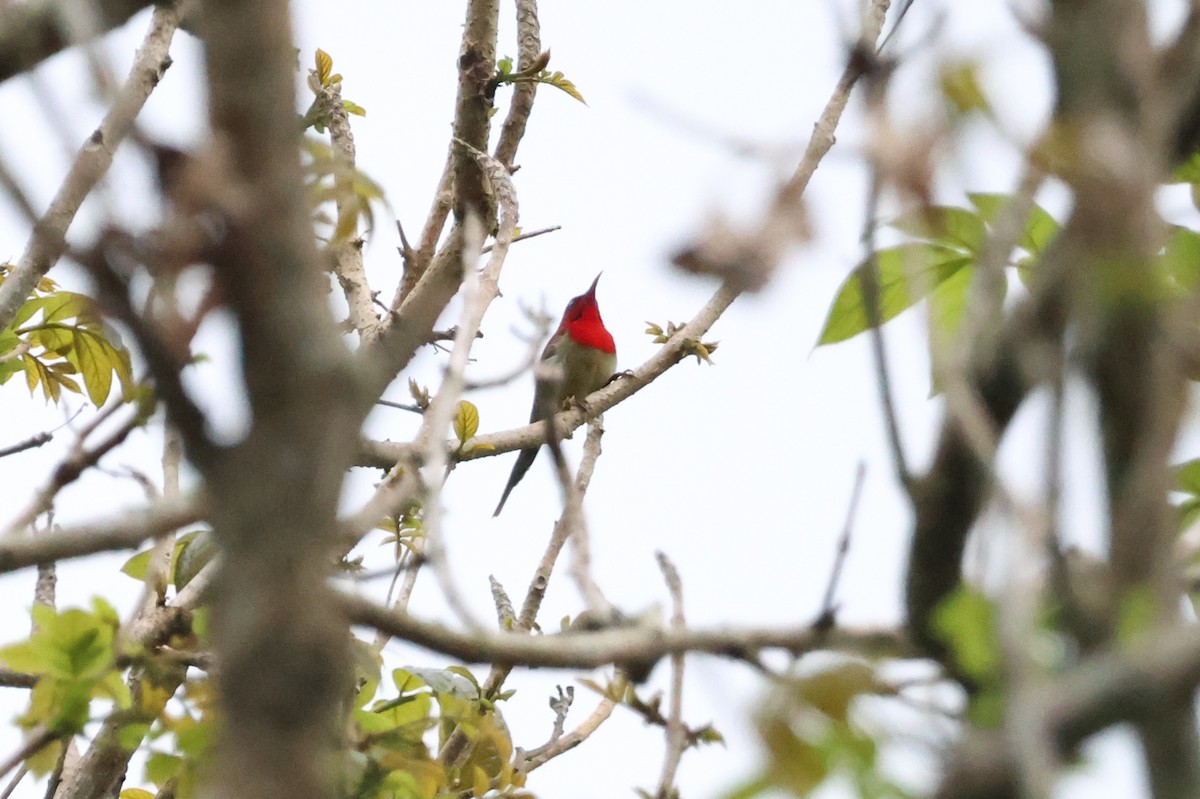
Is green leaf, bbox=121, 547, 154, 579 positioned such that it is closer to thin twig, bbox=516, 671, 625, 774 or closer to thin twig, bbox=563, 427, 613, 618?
thin twig, bbox=516, 671, 625, 774

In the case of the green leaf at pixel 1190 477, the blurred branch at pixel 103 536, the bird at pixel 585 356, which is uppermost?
the bird at pixel 585 356

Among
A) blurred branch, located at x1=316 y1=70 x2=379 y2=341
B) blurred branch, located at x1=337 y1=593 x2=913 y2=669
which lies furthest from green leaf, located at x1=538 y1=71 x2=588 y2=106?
blurred branch, located at x1=337 y1=593 x2=913 y2=669

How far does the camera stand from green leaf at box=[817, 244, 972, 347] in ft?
5.15

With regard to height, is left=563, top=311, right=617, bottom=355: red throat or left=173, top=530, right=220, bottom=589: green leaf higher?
left=563, top=311, right=617, bottom=355: red throat

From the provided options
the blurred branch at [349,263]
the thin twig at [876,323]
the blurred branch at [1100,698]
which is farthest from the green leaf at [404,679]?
the blurred branch at [1100,698]

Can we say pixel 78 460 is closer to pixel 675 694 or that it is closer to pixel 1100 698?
pixel 675 694

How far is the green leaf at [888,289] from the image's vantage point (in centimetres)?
157

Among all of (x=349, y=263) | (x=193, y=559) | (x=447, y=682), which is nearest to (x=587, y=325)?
(x=349, y=263)

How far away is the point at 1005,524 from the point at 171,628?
73.1 inches

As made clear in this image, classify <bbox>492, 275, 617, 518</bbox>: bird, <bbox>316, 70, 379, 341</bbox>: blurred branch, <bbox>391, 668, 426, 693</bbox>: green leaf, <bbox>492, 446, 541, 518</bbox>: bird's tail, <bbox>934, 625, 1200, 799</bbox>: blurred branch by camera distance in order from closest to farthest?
<bbox>934, 625, 1200, 799</bbox>: blurred branch, <bbox>391, 668, 426, 693</bbox>: green leaf, <bbox>316, 70, 379, 341</bbox>: blurred branch, <bbox>492, 446, 541, 518</bbox>: bird's tail, <bbox>492, 275, 617, 518</bbox>: bird

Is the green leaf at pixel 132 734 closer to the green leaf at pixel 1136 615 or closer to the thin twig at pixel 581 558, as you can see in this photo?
the thin twig at pixel 581 558

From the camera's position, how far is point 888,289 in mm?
1679

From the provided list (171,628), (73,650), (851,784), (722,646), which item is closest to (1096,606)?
(851,784)

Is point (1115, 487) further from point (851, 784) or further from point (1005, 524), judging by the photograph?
point (851, 784)
